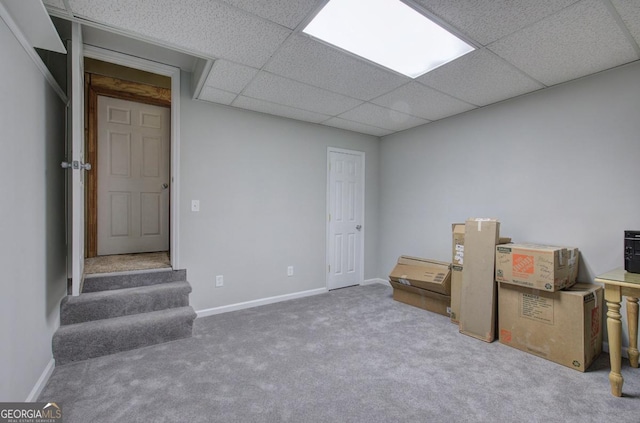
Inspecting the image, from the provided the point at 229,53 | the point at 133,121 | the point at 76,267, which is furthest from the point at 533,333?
the point at 133,121

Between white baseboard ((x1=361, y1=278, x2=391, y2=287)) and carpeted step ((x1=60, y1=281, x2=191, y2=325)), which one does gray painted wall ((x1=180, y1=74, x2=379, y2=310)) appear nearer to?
carpeted step ((x1=60, y1=281, x2=191, y2=325))

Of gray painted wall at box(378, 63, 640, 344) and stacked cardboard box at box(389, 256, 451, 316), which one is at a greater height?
gray painted wall at box(378, 63, 640, 344)

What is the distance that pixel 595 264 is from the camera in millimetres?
2451

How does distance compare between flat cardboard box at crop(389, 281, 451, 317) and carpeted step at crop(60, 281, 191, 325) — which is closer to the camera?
carpeted step at crop(60, 281, 191, 325)

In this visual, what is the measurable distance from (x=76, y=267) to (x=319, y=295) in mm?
2687

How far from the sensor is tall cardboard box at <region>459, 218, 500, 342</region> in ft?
8.55

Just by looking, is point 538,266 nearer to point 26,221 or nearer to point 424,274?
point 424,274

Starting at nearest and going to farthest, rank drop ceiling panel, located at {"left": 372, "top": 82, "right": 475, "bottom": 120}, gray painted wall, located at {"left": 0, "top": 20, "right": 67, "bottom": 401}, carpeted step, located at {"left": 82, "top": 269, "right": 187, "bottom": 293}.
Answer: gray painted wall, located at {"left": 0, "top": 20, "right": 67, "bottom": 401}, carpeted step, located at {"left": 82, "top": 269, "right": 187, "bottom": 293}, drop ceiling panel, located at {"left": 372, "top": 82, "right": 475, "bottom": 120}

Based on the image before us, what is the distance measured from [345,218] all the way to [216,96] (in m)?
2.39

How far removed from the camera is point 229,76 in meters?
2.54

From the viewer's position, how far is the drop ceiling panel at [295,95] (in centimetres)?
265

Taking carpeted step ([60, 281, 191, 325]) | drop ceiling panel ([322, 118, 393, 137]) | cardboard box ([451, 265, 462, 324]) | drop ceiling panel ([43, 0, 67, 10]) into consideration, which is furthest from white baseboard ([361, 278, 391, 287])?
drop ceiling panel ([43, 0, 67, 10])

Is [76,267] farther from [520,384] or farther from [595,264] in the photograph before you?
[595,264]

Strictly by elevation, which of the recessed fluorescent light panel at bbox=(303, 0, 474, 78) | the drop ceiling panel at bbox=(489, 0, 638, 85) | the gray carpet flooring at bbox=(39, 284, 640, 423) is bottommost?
the gray carpet flooring at bbox=(39, 284, 640, 423)
